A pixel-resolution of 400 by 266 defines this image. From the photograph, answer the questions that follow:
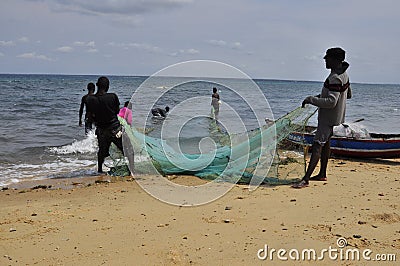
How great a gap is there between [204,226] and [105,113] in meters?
3.45

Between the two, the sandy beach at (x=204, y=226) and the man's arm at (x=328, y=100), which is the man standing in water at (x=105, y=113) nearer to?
the sandy beach at (x=204, y=226)

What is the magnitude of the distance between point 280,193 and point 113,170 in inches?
126

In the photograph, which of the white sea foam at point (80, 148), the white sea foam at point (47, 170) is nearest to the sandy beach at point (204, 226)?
the white sea foam at point (47, 170)

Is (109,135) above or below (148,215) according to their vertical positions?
above

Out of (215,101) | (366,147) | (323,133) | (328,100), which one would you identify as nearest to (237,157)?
(323,133)

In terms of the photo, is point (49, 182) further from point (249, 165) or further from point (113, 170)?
point (249, 165)

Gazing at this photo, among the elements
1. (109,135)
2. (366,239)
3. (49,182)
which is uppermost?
(109,135)

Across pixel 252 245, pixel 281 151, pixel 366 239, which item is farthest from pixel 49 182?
pixel 366 239

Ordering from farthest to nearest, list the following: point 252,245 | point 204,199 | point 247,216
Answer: point 204,199, point 247,216, point 252,245

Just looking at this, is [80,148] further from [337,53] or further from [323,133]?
[337,53]

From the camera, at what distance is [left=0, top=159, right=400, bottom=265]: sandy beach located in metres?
3.75

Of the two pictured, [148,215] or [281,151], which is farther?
[281,151]

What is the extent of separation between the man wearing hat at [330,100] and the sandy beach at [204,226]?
0.52 metres

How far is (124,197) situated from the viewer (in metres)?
5.96
